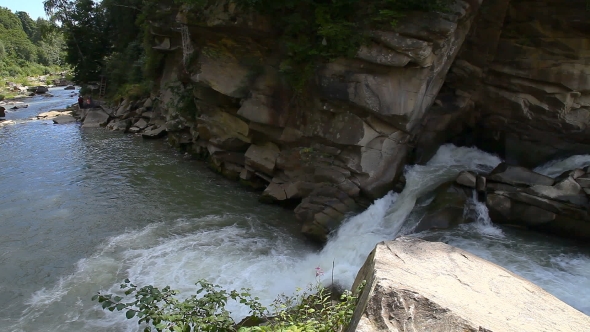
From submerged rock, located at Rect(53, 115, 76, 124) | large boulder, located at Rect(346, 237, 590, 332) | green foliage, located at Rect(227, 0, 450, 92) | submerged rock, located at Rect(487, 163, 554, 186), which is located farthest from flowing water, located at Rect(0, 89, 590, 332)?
submerged rock, located at Rect(53, 115, 76, 124)

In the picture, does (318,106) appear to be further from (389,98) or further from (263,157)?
(263,157)

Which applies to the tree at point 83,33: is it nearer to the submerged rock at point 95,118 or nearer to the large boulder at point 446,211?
the submerged rock at point 95,118

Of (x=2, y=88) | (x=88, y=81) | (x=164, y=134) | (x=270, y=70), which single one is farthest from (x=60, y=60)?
(x=270, y=70)

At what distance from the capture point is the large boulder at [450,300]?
264 cm

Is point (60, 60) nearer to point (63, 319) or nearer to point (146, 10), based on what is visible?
point (146, 10)

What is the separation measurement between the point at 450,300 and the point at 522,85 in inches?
384

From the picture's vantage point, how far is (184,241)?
9102mm

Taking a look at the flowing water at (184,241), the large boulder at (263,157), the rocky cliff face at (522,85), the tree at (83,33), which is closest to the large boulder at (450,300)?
the flowing water at (184,241)

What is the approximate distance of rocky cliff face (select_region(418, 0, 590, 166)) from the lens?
9.91 metres

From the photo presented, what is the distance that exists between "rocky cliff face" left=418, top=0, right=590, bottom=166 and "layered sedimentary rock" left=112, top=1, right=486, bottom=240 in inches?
47.5

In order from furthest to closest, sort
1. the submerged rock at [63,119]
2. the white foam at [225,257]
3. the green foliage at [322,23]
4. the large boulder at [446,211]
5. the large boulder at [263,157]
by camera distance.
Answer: the submerged rock at [63,119] < the large boulder at [263,157] < the green foliage at [322,23] < the large boulder at [446,211] < the white foam at [225,257]

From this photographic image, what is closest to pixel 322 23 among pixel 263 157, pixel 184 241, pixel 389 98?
pixel 389 98

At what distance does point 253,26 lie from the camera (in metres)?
10.9

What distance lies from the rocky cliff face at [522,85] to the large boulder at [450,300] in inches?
324
